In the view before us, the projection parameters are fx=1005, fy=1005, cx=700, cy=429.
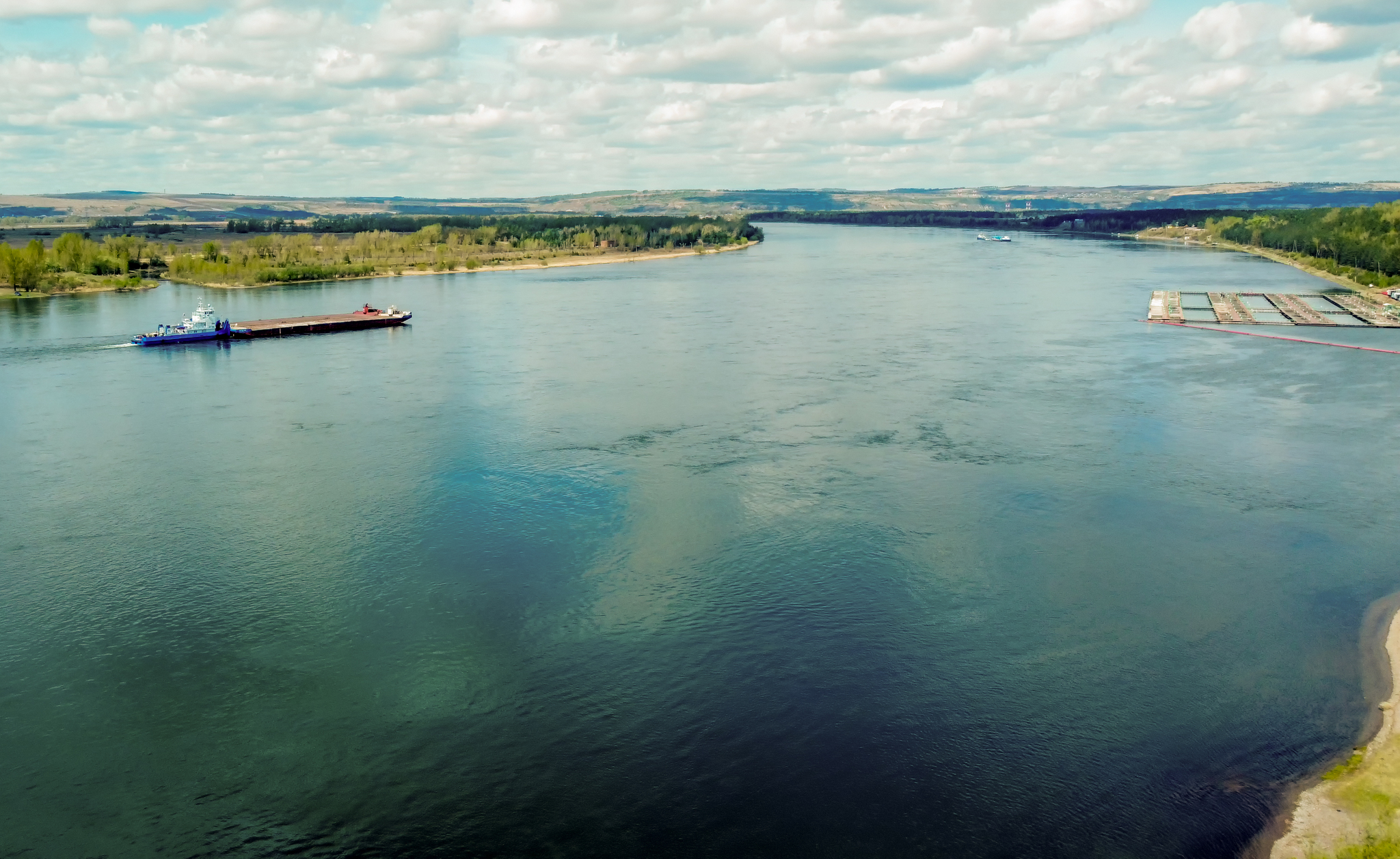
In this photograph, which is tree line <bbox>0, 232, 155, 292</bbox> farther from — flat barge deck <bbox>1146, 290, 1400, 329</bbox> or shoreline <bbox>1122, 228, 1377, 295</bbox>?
shoreline <bbox>1122, 228, 1377, 295</bbox>

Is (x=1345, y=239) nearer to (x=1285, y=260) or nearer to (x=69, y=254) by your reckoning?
(x=1285, y=260)

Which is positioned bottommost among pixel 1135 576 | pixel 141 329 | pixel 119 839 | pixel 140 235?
pixel 119 839

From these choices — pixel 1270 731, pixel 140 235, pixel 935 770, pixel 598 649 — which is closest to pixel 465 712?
pixel 598 649

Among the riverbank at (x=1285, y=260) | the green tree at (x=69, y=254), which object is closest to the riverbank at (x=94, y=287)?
the green tree at (x=69, y=254)

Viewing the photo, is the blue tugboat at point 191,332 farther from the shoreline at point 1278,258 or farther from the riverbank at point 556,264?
the shoreline at point 1278,258

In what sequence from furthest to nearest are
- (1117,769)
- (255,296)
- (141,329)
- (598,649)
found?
(255,296) < (141,329) < (598,649) < (1117,769)

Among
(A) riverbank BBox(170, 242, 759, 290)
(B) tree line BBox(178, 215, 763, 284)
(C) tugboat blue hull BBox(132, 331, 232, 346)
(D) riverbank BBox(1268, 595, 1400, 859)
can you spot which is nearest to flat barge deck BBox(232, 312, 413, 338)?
(C) tugboat blue hull BBox(132, 331, 232, 346)

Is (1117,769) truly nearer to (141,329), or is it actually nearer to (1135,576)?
(1135,576)

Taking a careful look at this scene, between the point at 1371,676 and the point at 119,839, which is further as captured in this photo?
the point at 1371,676
